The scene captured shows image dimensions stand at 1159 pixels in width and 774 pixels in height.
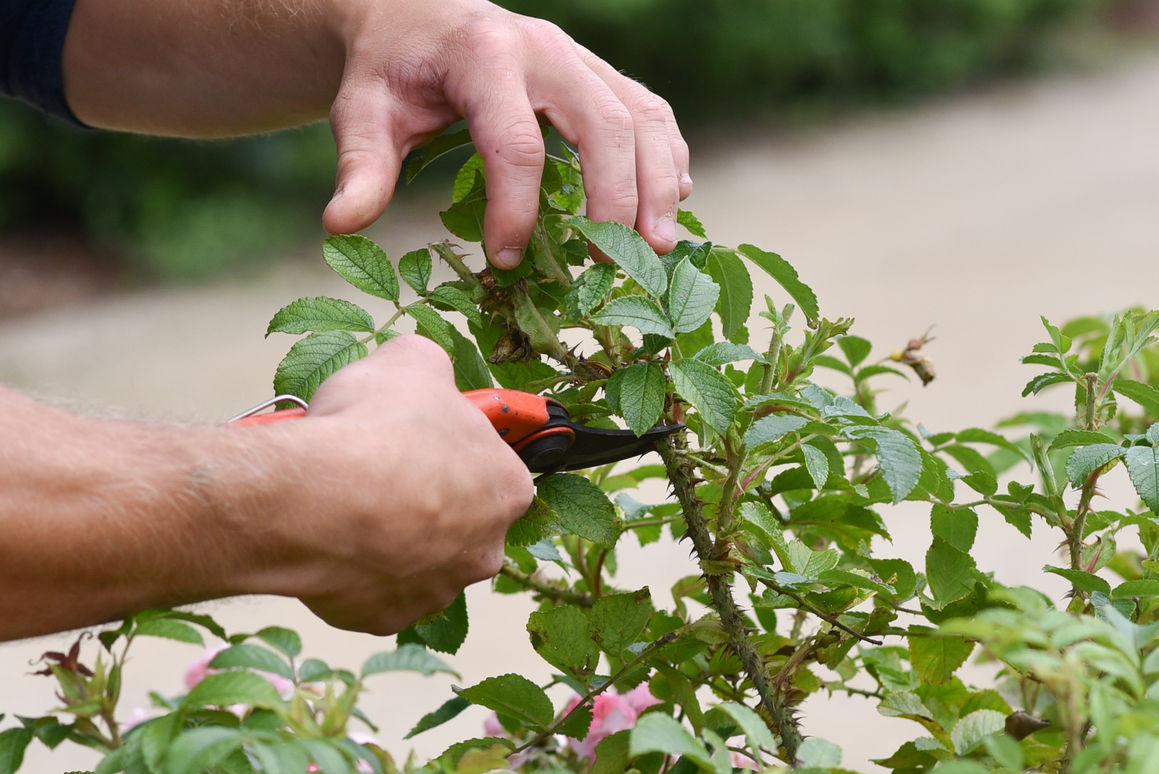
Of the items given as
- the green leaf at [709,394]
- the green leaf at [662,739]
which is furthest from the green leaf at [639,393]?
the green leaf at [662,739]

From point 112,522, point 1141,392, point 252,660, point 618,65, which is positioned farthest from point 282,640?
point 618,65

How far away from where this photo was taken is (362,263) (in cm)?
99

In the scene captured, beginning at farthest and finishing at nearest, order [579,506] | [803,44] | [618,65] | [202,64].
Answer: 1. [803,44]
2. [618,65]
3. [202,64]
4. [579,506]

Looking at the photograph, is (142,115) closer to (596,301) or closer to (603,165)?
(603,165)

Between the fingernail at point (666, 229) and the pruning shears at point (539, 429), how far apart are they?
21 cm

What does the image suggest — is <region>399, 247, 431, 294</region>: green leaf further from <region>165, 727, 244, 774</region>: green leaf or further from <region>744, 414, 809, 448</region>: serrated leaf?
<region>165, 727, 244, 774</region>: green leaf

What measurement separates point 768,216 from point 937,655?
545 centimetres

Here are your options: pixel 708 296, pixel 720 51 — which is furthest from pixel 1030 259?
pixel 708 296

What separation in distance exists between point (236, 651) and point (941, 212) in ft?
19.7

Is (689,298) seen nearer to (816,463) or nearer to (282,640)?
(816,463)

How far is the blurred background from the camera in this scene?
329 centimetres

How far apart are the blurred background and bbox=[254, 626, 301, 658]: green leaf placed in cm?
195

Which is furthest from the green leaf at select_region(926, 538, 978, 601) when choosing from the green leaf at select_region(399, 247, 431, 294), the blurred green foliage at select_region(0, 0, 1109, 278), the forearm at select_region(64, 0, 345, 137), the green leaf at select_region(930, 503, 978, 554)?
the blurred green foliage at select_region(0, 0, 1109, 278)

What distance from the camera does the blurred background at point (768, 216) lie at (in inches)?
130
